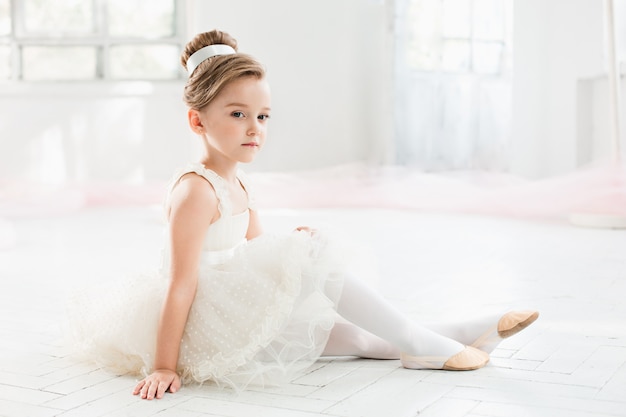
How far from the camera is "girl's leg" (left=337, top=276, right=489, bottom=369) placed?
68.5 inches

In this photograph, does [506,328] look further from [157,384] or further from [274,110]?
[274,110]

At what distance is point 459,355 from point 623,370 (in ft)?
1.09

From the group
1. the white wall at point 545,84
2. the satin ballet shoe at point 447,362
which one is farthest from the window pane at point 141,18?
the satin ballet shoe at point 447,362

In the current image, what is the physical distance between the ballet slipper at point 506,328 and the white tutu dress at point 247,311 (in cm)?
35

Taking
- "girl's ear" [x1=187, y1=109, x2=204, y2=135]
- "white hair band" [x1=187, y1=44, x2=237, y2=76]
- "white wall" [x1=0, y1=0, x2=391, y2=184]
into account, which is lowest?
"girl's ear" [x1=187, y1=109, x2=204, y2=135]

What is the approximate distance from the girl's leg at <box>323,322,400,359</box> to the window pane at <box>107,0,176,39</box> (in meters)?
4.73

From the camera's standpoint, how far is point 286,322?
67.4 inches

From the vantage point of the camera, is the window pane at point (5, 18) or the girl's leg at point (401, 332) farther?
the window pane at point (5, 18)

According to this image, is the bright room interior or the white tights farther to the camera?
the bright room interior

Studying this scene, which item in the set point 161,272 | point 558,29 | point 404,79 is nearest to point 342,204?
point 404,79

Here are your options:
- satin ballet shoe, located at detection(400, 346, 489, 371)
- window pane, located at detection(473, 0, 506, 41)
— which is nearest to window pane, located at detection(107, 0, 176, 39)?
window pane, located at detection(473, 0, 506, 41)

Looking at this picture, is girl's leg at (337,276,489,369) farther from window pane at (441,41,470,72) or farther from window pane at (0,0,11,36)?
window pane at (0,0,11,36)

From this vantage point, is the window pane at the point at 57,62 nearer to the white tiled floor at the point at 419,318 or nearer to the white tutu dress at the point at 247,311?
the white tiled floor at the point at 419,318

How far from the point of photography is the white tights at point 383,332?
A: 1.74 metres
